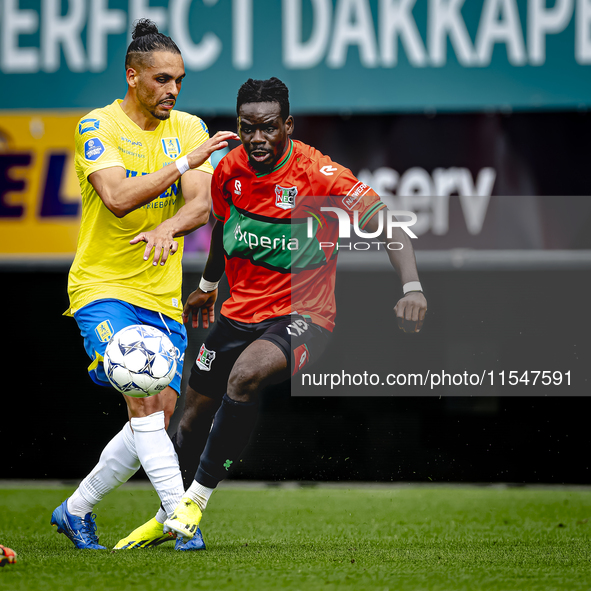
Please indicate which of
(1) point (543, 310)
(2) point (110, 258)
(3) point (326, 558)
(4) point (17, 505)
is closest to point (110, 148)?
Result: (2) point (110, 258)

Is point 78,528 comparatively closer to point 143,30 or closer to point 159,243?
point 159,243

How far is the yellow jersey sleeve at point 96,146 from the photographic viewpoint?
14.2 ft

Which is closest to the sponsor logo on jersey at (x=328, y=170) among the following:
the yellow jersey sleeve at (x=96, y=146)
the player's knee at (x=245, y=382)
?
the yellow jersey sleeve at (x=96, y=146)

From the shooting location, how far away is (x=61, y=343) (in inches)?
251

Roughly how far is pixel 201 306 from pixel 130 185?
0.88 metres

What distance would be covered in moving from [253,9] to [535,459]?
12.3 feet

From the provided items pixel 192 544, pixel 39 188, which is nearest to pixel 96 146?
pixel 192 544

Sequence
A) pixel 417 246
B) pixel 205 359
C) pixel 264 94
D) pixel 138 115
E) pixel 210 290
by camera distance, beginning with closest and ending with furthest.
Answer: pixel 264 94 → pixel 138 115 → pixel 205 359 → pixel 210 290 → pixel 417 246

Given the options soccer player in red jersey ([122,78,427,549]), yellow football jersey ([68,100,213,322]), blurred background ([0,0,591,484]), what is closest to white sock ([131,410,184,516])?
soccer player in red jersey ([122,78,427,549])

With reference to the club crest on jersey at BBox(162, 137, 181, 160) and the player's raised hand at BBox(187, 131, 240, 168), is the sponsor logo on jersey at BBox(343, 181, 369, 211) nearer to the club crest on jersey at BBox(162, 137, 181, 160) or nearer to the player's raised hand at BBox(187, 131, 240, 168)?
the player's raised hand at BBox(187, 131, 240, 168)

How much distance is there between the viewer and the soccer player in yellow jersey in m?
4.14

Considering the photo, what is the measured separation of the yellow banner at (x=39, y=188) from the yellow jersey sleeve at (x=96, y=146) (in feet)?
6.34

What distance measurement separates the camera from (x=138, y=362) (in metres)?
3.99

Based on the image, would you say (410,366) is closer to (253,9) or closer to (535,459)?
(535,459)
